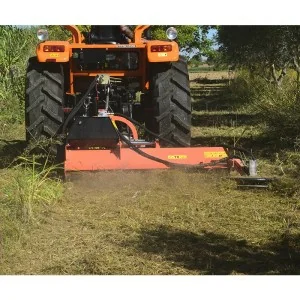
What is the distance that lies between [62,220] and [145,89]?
8.05ft

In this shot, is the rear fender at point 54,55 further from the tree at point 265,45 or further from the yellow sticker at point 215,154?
the tree at point 265,45

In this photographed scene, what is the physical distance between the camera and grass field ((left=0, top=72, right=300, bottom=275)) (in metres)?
3.36

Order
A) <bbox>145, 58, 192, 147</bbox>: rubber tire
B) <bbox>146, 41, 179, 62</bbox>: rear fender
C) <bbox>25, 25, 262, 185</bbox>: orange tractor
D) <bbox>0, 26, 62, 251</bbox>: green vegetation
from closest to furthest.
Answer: <bbox>0, 26, 62, 251</bbox>: green vegetation, <bbox>25, 25, 262, 185</bbox>: orange tractor, <bbox>146, 41, 179, 62</bbox>: rear fender, <bbox>145, 58, 192, 147</bbox>: rubber tire

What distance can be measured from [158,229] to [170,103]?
224cm

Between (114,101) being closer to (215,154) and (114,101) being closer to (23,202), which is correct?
(215,154)

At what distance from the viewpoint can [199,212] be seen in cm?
450

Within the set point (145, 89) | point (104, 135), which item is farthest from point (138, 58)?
point (104, 135)

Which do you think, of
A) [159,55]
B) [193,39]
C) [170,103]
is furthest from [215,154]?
[193,39]

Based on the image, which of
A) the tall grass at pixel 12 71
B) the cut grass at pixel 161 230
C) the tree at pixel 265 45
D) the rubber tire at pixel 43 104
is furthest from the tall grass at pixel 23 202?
the tree at pixel 265 45

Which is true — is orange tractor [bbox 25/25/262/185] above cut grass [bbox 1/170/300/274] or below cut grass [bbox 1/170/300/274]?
above

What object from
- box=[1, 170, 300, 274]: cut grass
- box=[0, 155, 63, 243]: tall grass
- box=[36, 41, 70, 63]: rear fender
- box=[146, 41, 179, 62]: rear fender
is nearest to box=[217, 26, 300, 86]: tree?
box=[146, 41, 179, 62]: rear fender

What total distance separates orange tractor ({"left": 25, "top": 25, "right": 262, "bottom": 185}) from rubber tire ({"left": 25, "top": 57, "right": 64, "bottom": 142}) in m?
0.01

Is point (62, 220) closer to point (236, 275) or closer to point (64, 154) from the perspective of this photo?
point (64, 154)

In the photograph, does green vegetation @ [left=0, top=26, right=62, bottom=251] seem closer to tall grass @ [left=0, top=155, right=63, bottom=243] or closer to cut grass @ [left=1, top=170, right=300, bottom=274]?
tall grass @ [left=0, top=155, right=63, bottom=243]
